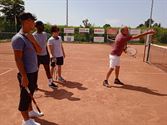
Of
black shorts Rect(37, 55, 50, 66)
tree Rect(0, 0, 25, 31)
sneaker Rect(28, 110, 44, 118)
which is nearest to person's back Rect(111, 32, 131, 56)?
black shorts Rect(37, 55, 50, 66)

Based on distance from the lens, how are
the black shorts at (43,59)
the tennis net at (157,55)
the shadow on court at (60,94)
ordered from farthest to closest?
1. the tennis net at (157,55)
2. the black shorts at (43,59)
3. the shadow on court at (60,94)

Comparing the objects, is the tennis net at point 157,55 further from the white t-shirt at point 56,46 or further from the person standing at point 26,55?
the person standing at point 26,55

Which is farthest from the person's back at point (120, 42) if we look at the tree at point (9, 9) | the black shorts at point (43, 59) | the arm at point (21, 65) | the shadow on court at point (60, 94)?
the tree at point (9, 9)

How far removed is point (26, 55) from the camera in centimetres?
434

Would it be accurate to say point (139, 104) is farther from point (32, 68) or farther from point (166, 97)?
point (32, 68)

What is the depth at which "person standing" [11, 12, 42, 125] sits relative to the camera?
164 inches

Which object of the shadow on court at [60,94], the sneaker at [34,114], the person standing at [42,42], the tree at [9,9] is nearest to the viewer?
the sneaker at [34,114]

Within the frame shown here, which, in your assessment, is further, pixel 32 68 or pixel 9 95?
pixel 9 95

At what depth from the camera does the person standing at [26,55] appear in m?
4.16

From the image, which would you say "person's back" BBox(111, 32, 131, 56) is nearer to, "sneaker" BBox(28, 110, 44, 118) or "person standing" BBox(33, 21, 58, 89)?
"person standing" BBox(33, 21, 58, 89)

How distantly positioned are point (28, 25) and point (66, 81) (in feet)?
15.4

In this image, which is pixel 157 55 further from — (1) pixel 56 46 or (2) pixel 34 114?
(2) pixel 34 114

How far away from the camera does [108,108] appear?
599 centimetres

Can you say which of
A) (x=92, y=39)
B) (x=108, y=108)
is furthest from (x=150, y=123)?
(x=92, y=39)
